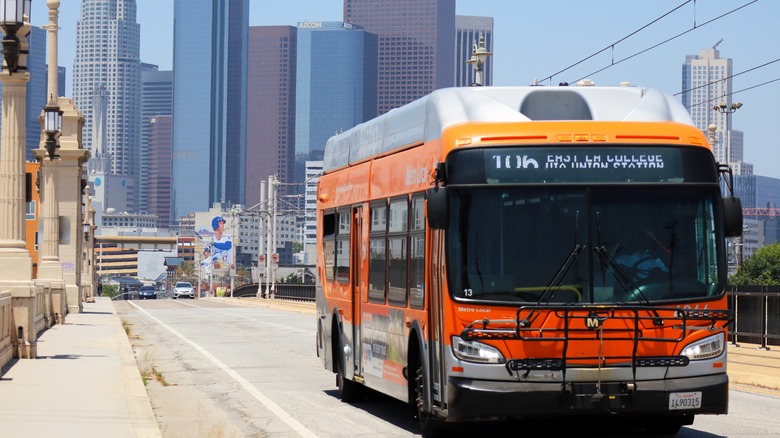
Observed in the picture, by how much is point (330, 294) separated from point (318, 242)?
130 centimetres

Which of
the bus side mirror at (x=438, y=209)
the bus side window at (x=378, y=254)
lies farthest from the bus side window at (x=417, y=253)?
the bus side mirror at (x=438, y=209)

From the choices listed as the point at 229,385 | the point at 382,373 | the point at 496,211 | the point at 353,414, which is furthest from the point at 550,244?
the point at 229,385

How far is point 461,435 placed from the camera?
13898 millimetres

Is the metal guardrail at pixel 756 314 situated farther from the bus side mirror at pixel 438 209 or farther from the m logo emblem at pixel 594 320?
the bus side mirror at pixel 438 209

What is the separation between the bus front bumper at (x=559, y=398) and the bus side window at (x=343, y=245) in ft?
16.3

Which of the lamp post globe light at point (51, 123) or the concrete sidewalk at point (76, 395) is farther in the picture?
the lamp post globe light at point (51, 123)

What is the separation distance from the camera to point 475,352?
1212cm

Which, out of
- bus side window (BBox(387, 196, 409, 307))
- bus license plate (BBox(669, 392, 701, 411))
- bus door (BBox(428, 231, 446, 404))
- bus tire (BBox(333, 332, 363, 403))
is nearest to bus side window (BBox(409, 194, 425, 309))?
bus side window (BBox(387, 196, 409, 307))

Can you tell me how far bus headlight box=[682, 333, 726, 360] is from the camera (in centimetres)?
1222

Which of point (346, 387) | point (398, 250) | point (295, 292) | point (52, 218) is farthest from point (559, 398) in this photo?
point (295, 292)

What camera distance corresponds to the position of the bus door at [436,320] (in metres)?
12.6

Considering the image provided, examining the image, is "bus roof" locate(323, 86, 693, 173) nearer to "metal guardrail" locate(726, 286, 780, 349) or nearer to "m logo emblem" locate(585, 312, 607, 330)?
"m logo emblem" locate(585, 312, 607, 330)

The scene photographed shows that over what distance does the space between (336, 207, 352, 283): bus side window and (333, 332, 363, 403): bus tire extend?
93 cm

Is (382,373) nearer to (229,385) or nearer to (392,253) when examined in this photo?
(392,253)
